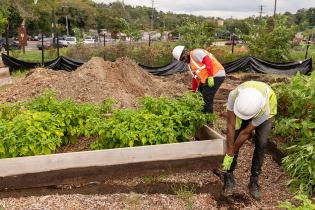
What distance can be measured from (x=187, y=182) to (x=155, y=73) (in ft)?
34.2

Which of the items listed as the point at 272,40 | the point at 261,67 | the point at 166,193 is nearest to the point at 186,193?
the point at 166,193

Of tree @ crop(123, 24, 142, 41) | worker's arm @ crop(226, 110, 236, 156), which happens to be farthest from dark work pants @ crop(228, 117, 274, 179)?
tree @ crop(123, 24, 142, 41)

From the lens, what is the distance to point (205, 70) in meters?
6.23

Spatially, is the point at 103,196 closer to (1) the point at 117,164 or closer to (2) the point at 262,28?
(1) the point at 117,164

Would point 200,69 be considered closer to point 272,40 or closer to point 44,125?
point 44,125

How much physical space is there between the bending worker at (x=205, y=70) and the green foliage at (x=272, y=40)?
497 inches

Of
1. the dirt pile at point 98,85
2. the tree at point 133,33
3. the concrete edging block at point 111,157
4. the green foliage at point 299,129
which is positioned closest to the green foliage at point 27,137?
the concrete edging block at point 111,157

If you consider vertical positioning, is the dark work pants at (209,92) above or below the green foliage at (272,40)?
below

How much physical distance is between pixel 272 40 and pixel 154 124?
14.9 metres

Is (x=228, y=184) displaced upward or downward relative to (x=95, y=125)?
downward

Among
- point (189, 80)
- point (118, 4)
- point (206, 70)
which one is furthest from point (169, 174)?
point (118, 4)

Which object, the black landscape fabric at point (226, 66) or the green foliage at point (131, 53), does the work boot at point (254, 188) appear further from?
the green foliage at point (131, 53)

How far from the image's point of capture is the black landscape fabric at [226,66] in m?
14.9

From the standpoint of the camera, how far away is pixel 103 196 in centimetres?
428
